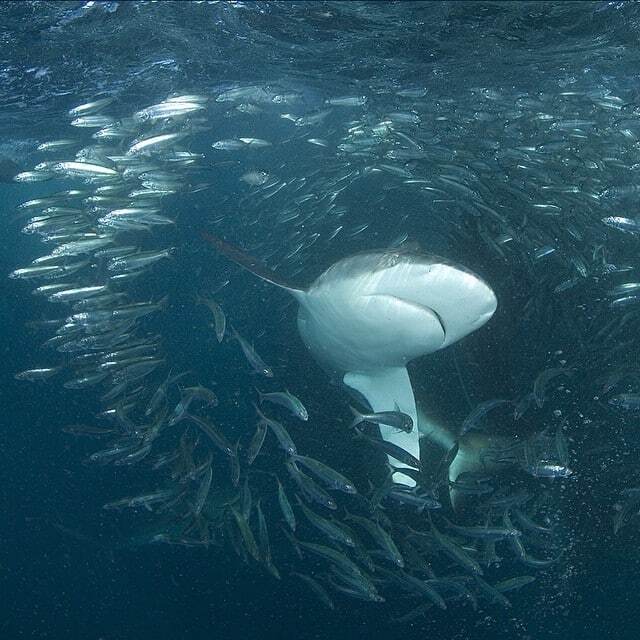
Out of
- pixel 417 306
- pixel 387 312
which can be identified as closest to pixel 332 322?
pixel 387 312

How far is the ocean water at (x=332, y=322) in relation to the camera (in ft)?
21.5

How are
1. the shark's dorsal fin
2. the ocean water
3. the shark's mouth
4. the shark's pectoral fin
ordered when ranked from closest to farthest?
the shark's mouth, the shark's dorsal fin, the shark's pectoral fin, the ocean water

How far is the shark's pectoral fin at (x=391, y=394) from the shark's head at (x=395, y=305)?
13.7 inches

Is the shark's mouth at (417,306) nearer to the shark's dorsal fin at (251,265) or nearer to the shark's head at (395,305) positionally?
the shark's head at (395,305)

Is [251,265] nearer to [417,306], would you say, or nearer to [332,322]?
[332,322]

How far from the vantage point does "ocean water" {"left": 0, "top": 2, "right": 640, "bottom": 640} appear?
21.5ft

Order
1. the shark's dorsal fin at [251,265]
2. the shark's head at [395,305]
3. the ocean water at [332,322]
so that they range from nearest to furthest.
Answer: the shark's head at [395,305], the shark's dorsal fin at [251,265], the ocean water at [332,322]

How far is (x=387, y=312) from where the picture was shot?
452 cm

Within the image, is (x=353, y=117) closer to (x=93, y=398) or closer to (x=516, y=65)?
(x=516, y=65)

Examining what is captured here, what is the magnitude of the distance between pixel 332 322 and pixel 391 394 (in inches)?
58.9

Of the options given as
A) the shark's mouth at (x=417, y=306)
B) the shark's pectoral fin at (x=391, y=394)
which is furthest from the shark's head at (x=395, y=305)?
the shark's pectoral fin at (x=391, y=394)

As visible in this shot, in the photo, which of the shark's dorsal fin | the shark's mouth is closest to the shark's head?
the shark's mouth

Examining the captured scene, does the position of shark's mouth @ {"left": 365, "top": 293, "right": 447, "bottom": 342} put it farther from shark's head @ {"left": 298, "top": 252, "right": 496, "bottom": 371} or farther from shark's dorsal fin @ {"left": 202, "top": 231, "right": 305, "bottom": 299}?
shark's dorsal fin @ {"left": 202, "top": 231, "right": 305, "bottom": 299}

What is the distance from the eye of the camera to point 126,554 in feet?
38.5
